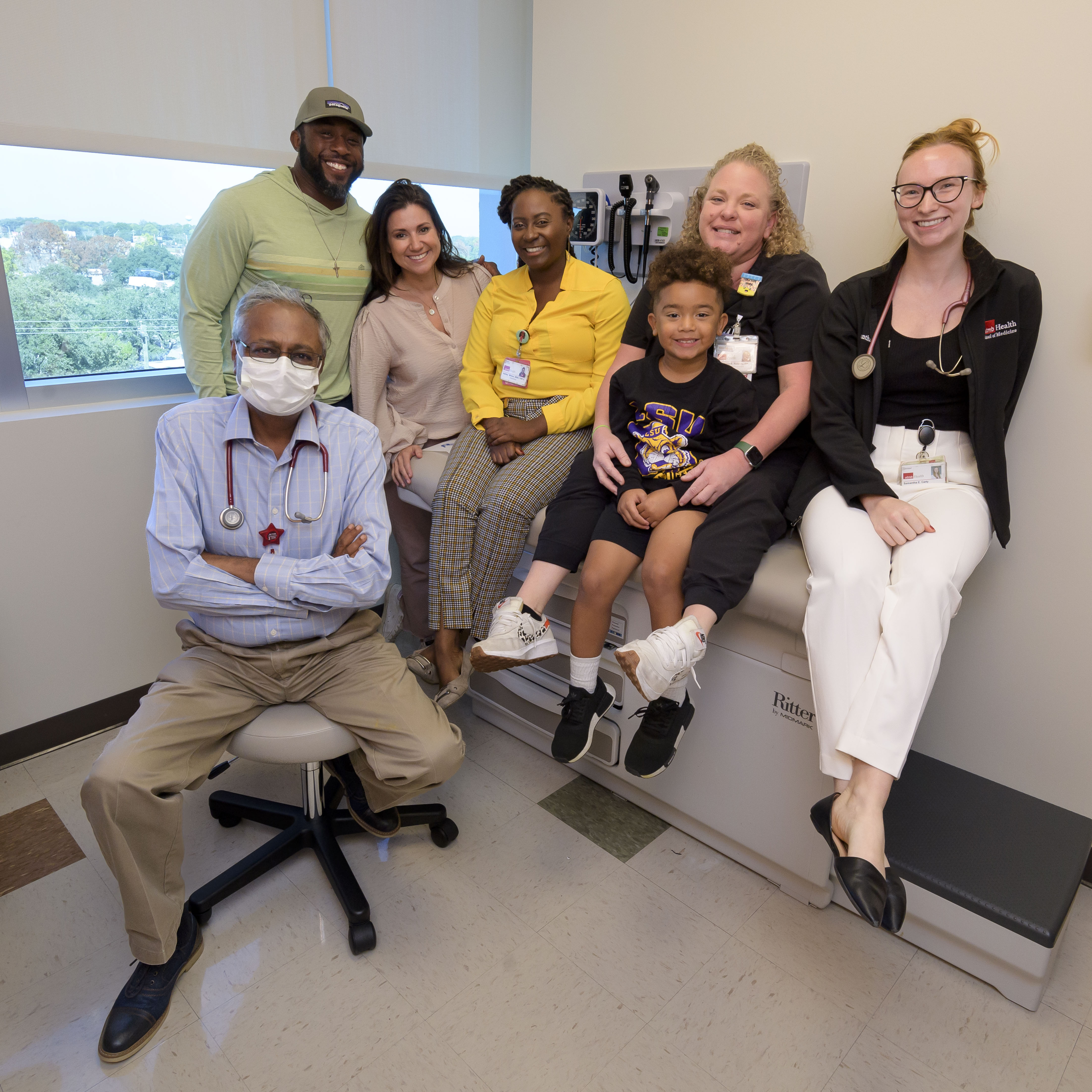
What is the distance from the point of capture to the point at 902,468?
1.80 metres

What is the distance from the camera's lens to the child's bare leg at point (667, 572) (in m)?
1.74

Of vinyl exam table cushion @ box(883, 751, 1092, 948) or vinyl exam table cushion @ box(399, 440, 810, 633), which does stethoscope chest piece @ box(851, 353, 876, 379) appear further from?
vinyl exam table cushion @ box(883, 751, 1092, 948)

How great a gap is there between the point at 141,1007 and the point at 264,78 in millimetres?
2520

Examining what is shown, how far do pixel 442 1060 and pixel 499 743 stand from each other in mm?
1065

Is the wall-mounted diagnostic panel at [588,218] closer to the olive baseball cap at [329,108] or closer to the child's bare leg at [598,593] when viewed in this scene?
the olive baseball cap at [329,108]

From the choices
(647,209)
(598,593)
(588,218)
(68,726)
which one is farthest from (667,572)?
(68,726)

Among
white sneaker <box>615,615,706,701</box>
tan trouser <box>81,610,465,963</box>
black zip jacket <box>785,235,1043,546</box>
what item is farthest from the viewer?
black zip jacket <box>785,235,1043,546</box>

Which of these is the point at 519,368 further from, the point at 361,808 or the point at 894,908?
the point at 894,908

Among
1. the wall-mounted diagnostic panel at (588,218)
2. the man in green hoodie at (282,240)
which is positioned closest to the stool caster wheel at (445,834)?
the man in green hoodie at (282,240)

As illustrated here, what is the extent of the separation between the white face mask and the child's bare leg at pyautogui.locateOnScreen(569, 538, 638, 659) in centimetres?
76

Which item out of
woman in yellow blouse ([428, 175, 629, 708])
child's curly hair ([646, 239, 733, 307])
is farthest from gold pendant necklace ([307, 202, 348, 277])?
child's curly hair ([646, 239, 733, 307])

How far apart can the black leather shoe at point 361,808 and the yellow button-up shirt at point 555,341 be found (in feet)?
3.43

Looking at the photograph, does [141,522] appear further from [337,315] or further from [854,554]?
[854,554]

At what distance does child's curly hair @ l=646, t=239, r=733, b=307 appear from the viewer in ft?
6.11
